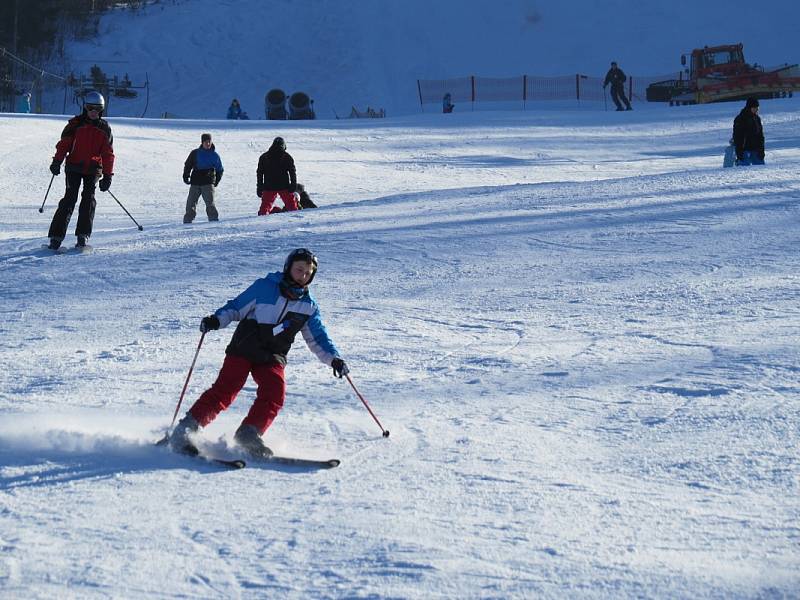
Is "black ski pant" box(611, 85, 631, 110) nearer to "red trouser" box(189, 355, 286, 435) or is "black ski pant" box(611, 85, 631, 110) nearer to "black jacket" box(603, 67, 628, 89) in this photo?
"black jacket" box(603, 67, 628, 89)

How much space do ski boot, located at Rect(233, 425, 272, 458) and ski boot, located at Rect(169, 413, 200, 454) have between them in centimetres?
20

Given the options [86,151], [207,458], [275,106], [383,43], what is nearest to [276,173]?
[86,151]

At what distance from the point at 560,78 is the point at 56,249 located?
33.0 meters

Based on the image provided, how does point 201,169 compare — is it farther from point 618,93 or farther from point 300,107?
point 300,107

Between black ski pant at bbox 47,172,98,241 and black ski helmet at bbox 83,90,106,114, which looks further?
black ski pant at bbox 47,172,98,241

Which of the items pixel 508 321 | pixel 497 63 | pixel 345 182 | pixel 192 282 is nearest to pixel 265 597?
pixel 508 321

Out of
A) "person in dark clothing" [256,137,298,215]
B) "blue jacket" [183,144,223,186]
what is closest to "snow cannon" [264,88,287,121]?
"blue jacket" [183,144,223,186]

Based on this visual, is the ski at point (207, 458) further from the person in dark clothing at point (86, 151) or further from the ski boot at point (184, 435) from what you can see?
the person in dark clothing at point (86, 151)

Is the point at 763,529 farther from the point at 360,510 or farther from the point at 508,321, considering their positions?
the point at 508,321

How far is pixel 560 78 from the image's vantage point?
135ft

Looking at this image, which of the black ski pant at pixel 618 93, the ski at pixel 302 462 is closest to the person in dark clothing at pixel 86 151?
the ski at pixel 302 462

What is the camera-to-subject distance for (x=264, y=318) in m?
4.97

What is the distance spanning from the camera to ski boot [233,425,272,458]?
4840mm

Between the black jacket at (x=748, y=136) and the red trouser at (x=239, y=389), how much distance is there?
12.2 metres
